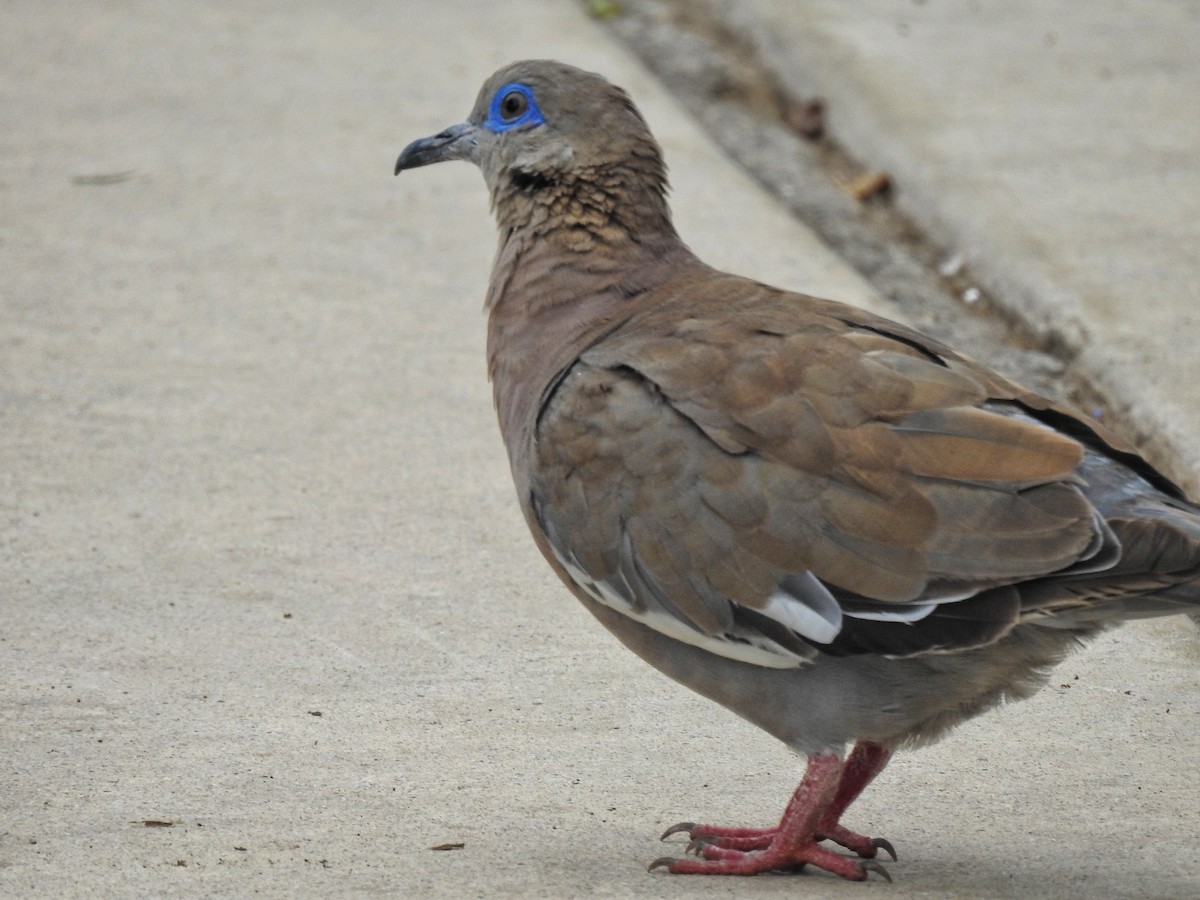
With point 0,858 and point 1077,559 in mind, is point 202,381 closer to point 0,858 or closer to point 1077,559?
point 0,858

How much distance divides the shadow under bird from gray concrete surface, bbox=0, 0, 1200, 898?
0.33 metres

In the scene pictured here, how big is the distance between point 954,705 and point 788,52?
533 centimetres

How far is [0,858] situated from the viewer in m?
3.11

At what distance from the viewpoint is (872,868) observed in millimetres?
3262

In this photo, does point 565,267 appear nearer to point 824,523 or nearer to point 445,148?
point 445,148

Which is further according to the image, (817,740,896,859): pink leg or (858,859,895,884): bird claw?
(817,740,896,859): pink leg

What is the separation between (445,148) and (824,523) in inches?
63.2

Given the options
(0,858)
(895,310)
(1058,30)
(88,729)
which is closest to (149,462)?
(88,729)

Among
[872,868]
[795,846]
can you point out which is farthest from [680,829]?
[872,868]

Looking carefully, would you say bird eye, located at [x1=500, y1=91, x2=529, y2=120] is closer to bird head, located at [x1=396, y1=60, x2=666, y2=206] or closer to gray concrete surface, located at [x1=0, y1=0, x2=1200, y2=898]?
bird head, located at [x1=396, y1=60, x2=666, y2=206]

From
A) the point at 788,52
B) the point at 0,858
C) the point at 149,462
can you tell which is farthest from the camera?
the point at 788,52

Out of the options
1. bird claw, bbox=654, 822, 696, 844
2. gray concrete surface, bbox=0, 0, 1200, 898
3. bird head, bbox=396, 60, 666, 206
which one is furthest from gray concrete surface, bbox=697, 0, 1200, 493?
bird claw, bbox=654, 822, 696, 844

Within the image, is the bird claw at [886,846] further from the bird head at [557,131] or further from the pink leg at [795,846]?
the bird head at [557,131]

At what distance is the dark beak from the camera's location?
4129 mm
